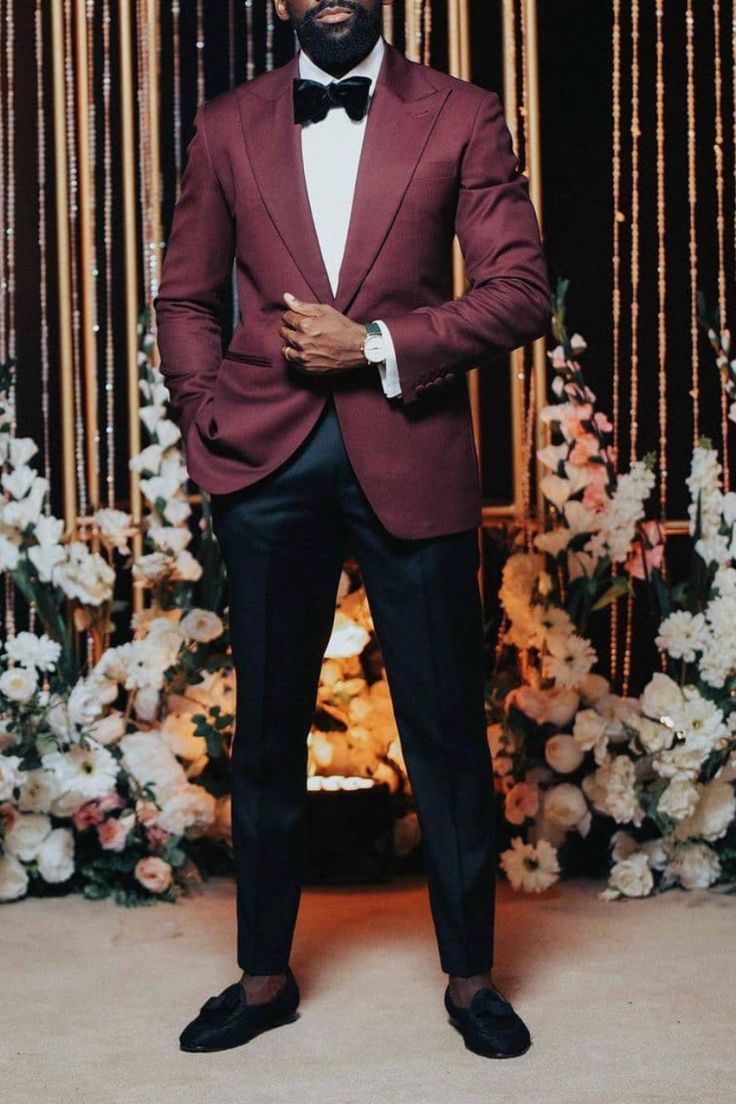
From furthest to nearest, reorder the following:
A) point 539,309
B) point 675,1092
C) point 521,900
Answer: point 521,900 → point 539,309 → point 675,1092

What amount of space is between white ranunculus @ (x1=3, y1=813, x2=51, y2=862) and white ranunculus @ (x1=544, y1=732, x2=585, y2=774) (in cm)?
104

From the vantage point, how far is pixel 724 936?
8.48 ft

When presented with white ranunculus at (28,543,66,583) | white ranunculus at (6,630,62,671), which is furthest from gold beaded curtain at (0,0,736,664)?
white ranunculus at (6,630,62,671)

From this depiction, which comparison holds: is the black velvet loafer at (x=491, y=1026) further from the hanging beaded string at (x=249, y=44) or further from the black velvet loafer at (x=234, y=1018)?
the hanging beaded string at (x=249, y=44)

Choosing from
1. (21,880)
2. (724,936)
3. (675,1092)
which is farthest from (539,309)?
(21,880)

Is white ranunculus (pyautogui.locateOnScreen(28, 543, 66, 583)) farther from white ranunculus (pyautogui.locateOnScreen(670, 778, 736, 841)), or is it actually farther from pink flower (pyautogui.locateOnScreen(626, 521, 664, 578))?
white ranunculus (pyautogui.locateOnScreen(670, 778, 736, 841))

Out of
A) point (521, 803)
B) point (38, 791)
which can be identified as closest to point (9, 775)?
point (38, 791)

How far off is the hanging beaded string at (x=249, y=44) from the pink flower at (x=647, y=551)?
132 cm

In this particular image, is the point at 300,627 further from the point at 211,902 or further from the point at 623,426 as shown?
the point at 623,426

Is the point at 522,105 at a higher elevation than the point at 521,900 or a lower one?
higher

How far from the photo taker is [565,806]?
2.92m

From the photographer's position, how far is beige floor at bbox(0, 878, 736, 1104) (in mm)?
1930

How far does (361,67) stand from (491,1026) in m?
1.39

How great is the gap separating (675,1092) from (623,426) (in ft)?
6.31
